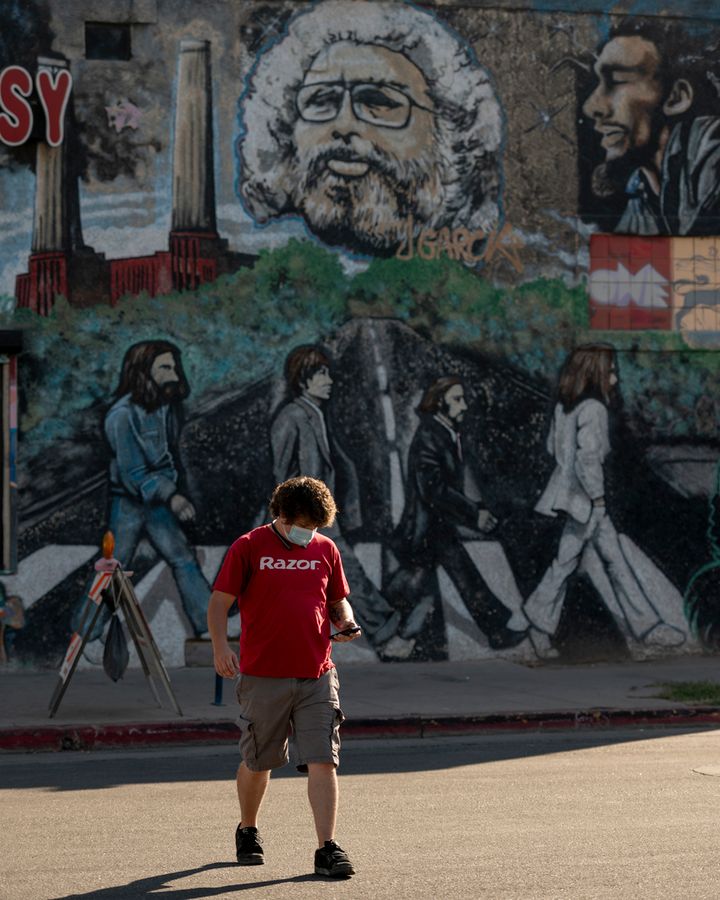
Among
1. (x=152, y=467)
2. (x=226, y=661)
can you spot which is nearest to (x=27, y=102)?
(x=152, y=467)

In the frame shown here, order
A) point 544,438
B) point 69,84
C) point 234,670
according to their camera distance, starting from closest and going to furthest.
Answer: point 234,670
point 69,84
point 544,438

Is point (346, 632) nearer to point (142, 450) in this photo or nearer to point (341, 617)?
point (341, 617)

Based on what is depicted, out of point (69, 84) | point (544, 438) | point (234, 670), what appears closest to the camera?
point (234, 670)

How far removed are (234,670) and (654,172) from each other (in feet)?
36.3

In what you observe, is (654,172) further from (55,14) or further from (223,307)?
(55,14)

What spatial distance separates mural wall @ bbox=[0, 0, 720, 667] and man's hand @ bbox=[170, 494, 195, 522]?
0.04 m

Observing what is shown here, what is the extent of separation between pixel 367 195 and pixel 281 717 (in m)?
9.75

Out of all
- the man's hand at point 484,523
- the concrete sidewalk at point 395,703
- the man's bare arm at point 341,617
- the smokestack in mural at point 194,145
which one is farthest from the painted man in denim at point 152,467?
the man's bare arm at point 341,617

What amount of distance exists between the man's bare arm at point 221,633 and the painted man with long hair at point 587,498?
30.9ft

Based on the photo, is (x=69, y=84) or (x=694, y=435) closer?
(x=69, y=84)

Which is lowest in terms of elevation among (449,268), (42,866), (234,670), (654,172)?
(42,866)

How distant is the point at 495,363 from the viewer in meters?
16.3

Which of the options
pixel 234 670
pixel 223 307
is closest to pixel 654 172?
pixel 223 307

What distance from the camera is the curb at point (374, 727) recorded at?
1156 centimetres
